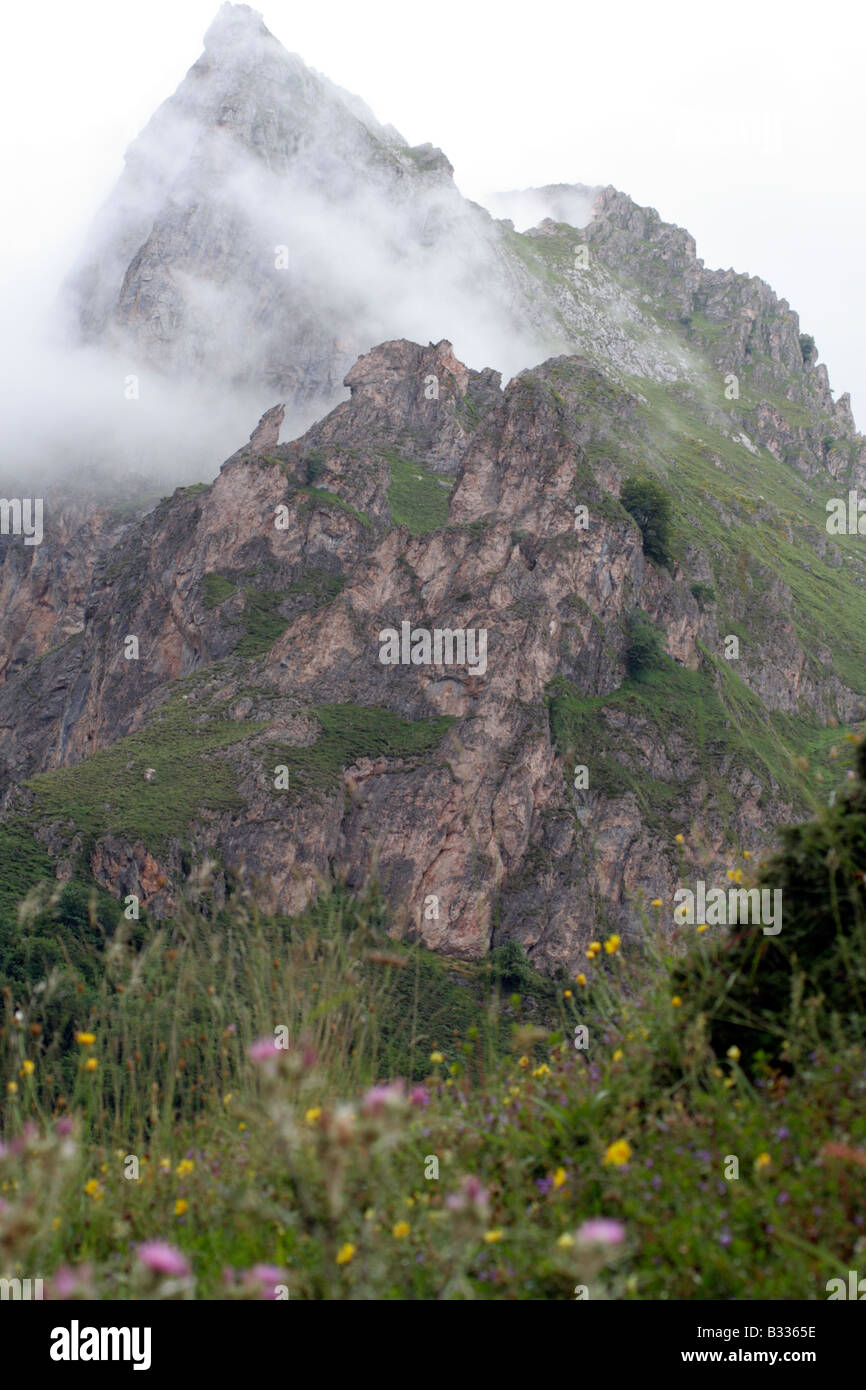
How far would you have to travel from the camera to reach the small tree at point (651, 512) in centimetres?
10750

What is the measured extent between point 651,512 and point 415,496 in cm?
2755

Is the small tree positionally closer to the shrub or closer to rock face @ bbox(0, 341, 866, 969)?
rock face @ bbox(0, 341, 866, 969)

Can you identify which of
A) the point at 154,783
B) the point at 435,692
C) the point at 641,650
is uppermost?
the point at 641,650

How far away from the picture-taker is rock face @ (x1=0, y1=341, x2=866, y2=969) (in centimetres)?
7925

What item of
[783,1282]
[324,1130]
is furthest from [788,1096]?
[324,1130]

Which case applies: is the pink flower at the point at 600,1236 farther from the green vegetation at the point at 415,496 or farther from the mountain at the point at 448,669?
the green vegetation at the point at 415,496

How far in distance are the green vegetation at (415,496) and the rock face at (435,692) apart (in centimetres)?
36

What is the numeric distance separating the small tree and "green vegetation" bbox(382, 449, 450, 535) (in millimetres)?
19767

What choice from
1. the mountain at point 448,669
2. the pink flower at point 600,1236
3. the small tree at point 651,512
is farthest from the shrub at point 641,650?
the pink flower at point 600,1236

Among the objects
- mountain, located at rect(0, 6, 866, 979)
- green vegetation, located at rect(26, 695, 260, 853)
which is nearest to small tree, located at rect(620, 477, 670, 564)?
mountain, located at rect(0, 6, 866, 979)

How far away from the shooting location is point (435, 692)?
88688 millimetres

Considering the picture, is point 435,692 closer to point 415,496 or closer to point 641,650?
point 641,650

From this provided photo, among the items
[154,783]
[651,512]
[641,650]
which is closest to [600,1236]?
[154,783]

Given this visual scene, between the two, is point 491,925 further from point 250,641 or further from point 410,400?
point 410,400
